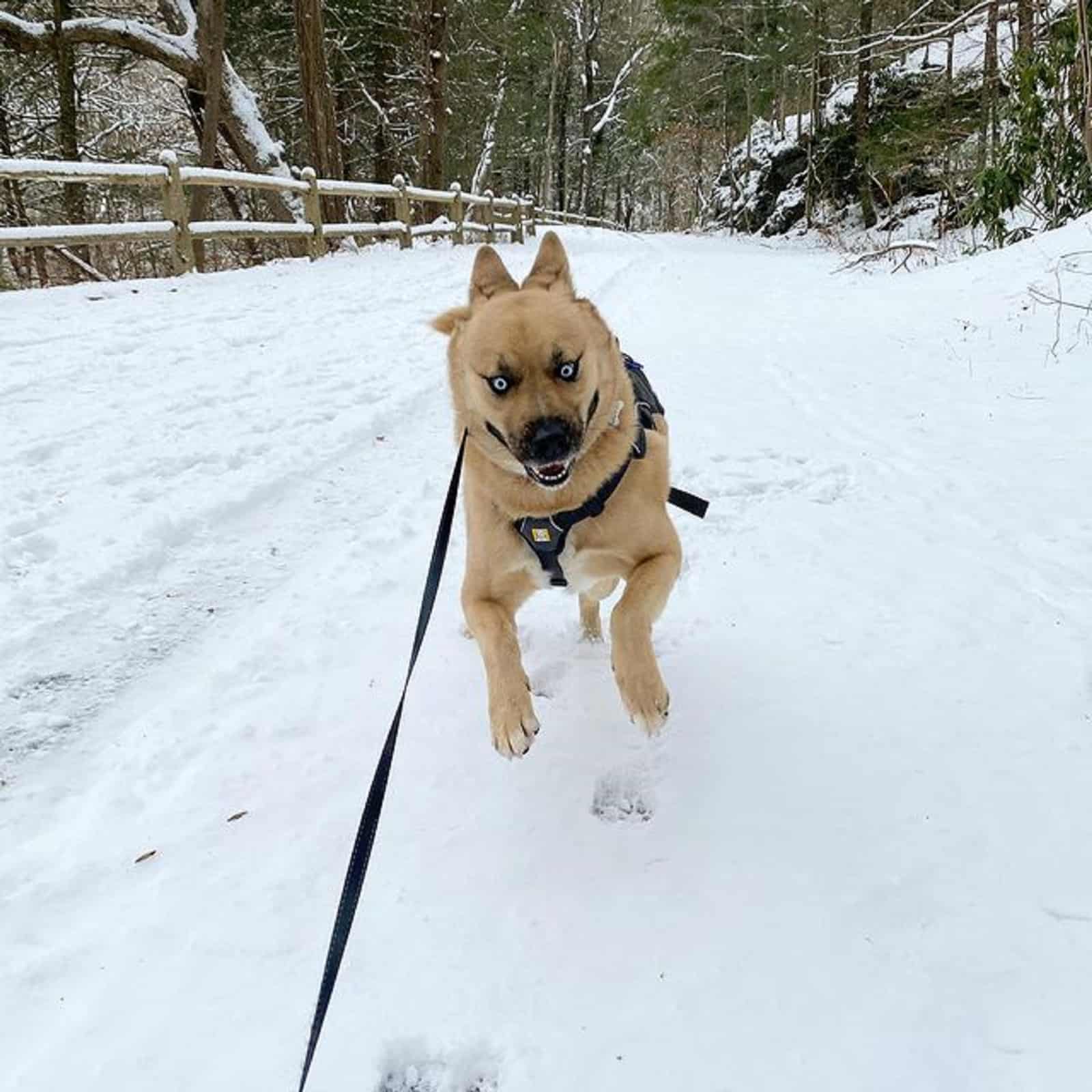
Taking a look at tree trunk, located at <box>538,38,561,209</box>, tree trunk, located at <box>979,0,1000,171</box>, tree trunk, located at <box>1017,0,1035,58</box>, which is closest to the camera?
tree trunk, located at <box>1017,0,1035,58</box>

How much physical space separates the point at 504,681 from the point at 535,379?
3.03 feet

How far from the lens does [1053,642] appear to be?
103 inches

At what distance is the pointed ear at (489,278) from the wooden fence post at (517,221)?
76.3ft

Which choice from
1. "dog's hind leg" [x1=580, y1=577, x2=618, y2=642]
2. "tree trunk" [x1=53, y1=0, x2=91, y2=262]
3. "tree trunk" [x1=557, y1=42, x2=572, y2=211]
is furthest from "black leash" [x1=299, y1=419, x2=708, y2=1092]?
"tree trunk" [x1=557, y1=42, x2=572, y2=211]

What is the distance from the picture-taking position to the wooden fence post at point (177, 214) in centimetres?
1038

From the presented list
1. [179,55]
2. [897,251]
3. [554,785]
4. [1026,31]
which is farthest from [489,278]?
[179,55]

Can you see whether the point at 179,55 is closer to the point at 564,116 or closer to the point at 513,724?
the point at 513,724

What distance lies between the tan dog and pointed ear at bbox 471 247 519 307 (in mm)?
271

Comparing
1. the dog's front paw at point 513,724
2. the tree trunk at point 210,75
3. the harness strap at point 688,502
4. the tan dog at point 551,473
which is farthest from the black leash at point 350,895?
the tree trunk at point 210,75

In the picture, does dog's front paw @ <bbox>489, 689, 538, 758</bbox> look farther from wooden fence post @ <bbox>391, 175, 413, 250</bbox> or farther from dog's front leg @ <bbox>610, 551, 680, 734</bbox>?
wooden fence post @ <bbox>391, 175, 413, 250</bbox>

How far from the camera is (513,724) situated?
2088 millimetres

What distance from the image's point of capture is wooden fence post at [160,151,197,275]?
1038 centimetres

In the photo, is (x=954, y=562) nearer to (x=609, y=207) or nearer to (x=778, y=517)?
(x=778, y=517)

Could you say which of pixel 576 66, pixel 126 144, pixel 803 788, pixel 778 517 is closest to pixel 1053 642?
pixel 803 788
